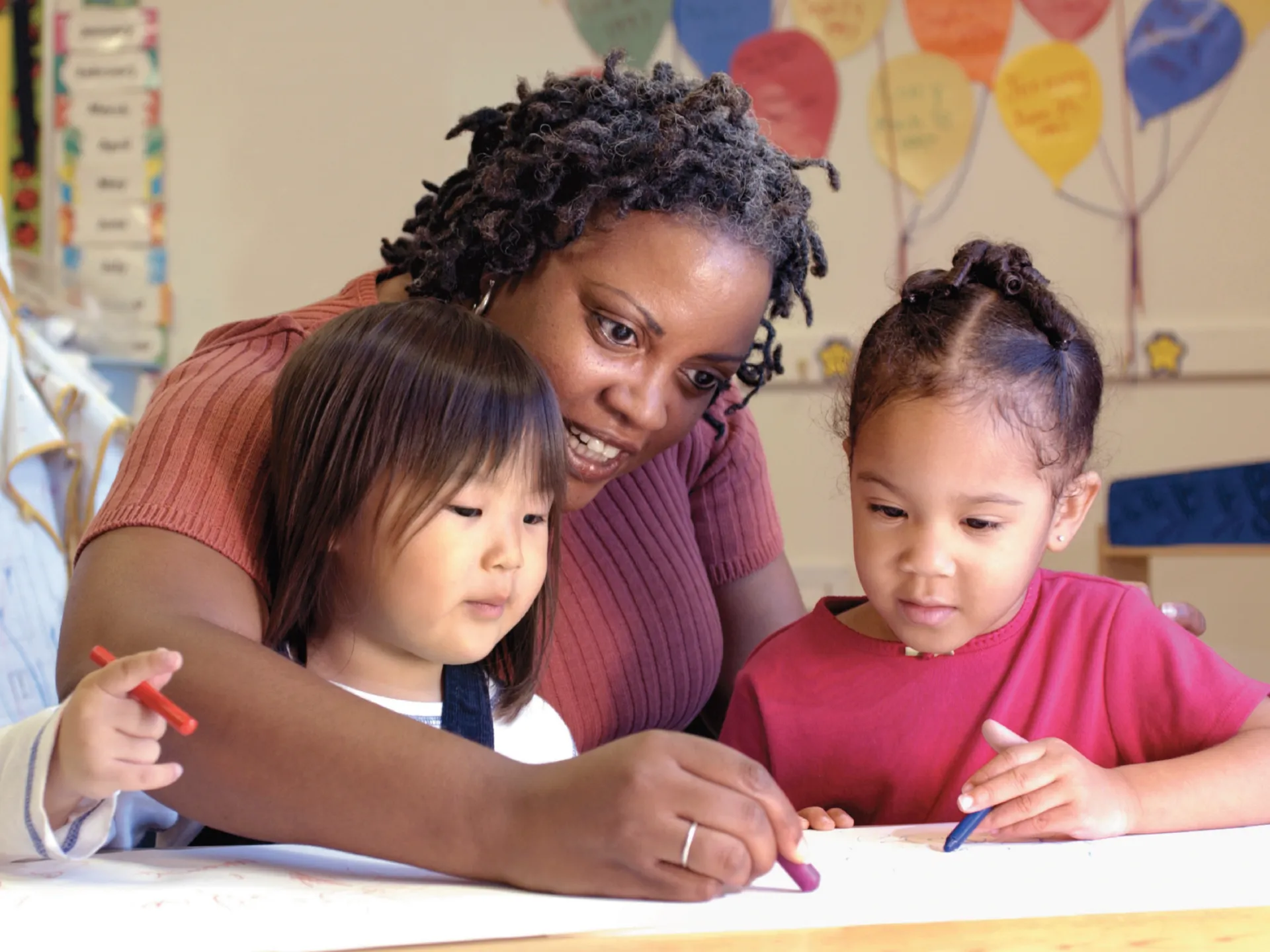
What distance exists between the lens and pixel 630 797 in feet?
2.02

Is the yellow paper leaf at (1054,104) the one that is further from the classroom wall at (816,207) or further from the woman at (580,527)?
the woman at (580,527)

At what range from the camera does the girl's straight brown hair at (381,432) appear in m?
0.91

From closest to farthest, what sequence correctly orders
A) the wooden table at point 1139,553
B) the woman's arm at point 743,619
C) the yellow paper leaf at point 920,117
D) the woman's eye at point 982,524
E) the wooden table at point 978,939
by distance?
the wooden table at point 978,939 → the woman's eye at point 982,524 → the woman's arm at point 743,619 → the wooden table at point 1139,553 → the yellow paper leaf at point 920,117

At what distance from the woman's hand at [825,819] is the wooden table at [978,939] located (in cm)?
30

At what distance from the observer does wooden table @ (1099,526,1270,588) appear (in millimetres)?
1829

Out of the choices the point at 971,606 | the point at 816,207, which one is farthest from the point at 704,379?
the point at 816,207

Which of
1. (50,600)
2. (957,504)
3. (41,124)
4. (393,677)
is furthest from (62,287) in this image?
(957,504)

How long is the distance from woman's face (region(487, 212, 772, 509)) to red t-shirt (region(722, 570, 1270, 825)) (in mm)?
250

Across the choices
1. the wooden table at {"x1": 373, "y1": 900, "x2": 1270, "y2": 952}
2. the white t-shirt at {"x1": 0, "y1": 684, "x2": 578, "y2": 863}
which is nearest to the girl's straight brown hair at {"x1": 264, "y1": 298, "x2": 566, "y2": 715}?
the white t-shirt at {"x1": 0, "y1": 684, "x2": 578, "y2": 863}

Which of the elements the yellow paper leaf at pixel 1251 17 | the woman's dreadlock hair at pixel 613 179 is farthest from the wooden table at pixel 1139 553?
the yellow paper leaf at pixel 1251 17

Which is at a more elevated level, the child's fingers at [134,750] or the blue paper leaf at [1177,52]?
the blue paper leaf at [1177,52]

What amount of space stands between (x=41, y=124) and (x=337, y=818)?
281 centimetres

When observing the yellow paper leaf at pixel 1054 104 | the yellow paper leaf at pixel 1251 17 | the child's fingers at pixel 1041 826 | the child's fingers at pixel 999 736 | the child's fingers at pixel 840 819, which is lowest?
the child's fingers at pixel 840 819

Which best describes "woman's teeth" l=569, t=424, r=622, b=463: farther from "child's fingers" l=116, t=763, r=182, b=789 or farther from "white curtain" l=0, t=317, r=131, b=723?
"white curtain" l=0, t=317, r=131, b=723
